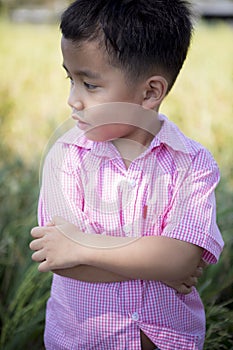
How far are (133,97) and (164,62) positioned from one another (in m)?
0.11

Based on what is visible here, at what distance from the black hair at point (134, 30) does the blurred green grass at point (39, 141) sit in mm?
837

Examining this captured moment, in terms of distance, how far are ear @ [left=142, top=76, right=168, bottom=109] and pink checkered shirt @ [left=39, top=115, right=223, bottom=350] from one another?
0.08 m

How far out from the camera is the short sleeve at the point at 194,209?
139 cm

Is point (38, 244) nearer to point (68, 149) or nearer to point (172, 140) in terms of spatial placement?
point (68, 149)

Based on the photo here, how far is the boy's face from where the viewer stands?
135cm

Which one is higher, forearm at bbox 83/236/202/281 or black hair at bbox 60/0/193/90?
black hair at bbox 60/0/193/90

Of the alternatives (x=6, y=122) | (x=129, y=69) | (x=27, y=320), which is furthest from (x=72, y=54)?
(x=6, y=122)

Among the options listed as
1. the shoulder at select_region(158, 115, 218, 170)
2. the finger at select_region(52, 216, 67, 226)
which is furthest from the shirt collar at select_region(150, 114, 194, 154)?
the finger at select_region(52, 216, 67, 226)

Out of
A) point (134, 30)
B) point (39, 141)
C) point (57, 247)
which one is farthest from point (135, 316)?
point (39, 141)

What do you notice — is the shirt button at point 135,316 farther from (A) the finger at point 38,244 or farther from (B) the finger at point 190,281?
(A) the finger at point 38,244

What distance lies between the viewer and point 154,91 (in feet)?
4.74

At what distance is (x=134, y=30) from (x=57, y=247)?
52 cm

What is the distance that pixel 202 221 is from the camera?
4.60 ft

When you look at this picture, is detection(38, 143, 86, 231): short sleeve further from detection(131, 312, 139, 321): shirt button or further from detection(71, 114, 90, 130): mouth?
detection(131, 312, 139, 321): shirt button
